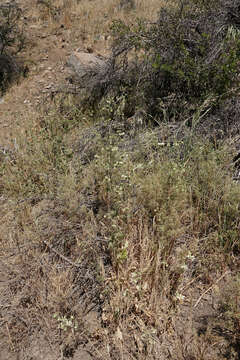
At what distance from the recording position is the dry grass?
2.05m

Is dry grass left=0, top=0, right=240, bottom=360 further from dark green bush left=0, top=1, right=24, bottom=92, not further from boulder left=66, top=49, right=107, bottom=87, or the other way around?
dark green bush left=0, top=1, right=24, bottom=92

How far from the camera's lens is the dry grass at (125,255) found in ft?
6.73

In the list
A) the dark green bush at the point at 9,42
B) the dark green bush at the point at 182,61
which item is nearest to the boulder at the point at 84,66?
the dark green bush at the point at 182,61

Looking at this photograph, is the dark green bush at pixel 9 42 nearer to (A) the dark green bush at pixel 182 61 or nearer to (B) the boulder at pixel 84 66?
(B) the boulder at pixel 84 66

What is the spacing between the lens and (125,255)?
2232 mm

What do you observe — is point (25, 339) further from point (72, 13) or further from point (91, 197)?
point (72, 13)

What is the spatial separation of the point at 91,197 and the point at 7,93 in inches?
148

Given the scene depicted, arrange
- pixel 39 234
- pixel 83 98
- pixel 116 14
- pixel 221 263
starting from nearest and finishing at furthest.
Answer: pixel 221 263, pixel 39 234, pixel 83 98, pixel 116 14

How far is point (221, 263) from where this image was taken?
2420 mm

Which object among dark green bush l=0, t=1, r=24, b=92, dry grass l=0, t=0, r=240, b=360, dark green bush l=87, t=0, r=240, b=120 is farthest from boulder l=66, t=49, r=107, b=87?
dry grass l=0, t=0, r=240, b=360

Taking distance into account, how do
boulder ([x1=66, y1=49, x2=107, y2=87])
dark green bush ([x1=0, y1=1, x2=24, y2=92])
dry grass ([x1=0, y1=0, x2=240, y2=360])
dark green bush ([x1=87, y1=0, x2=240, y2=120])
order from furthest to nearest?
dark green bush ([x1=0, y1=1, x2=24, y2=92]) < boulder ([x1=66, y1=49, x2=107, y2=87]) < dark green bush ([x1=87, y1=0, x2=240, y2=120]) < dry grass ([x1=0, y1=0, x2=240, y2=360])

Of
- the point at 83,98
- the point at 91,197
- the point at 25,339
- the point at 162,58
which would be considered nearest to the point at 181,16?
the point at 162,58

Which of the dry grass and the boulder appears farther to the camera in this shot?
the boulder

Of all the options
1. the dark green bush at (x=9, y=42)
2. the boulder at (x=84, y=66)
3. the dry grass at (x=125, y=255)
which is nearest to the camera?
the dry grass at (x=125, y=255)
